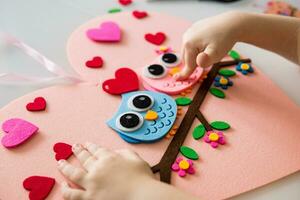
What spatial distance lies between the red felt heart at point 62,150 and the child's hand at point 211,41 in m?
0.22

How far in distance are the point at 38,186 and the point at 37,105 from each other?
0.46ft

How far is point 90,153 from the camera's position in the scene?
0.54 metres

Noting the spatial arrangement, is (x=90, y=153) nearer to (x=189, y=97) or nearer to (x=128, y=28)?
(x=189, y=97)

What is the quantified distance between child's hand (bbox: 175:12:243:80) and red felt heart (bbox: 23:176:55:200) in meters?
0.27

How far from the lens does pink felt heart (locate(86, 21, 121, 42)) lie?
740 millimetres

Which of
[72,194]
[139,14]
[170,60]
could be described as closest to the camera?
[72,194]

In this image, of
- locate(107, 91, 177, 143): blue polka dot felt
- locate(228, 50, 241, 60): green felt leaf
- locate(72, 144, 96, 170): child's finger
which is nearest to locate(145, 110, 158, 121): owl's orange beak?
locate(107, 91, 177, 143): blue polka dot felt

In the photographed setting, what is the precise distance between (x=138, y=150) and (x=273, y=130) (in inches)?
8.1

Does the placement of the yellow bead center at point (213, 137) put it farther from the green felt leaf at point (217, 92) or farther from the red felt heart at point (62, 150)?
the red felt heart at point (62, 150)

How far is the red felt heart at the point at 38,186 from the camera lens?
0.50m

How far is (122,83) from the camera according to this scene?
66cm

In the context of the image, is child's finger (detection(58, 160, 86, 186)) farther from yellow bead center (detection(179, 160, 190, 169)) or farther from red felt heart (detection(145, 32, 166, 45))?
red felt heart (detection(145, 32, 166, 45))

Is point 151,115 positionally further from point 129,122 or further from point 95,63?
point 95,63

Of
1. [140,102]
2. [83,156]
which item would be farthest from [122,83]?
[83,156]
